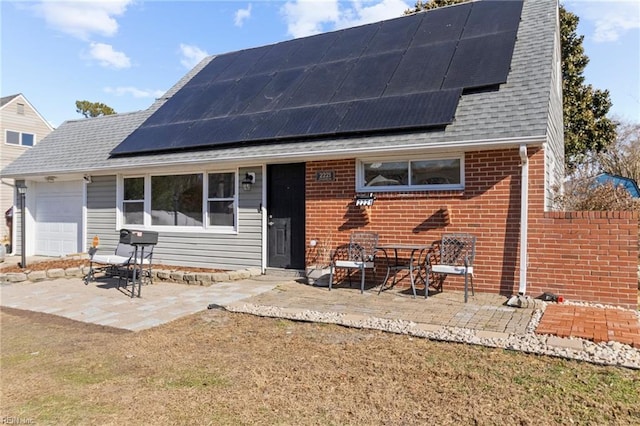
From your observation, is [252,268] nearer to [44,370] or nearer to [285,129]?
[285,129]

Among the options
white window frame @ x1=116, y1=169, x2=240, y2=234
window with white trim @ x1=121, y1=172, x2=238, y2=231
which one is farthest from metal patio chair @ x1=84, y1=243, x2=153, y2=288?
window with white trim @ x1=121, y1=172, x2=238, y2=231

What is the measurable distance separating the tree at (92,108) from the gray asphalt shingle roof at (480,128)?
35630 millimetres

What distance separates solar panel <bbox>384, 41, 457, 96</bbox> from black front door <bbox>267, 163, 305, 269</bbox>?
2469 mm

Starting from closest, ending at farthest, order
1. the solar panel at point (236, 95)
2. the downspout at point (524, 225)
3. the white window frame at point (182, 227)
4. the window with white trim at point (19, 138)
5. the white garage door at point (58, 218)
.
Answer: the downspout at point (524, 225), the white window frame at point (182, 227), the solar panel at point (236, 95), the white garage door at point (58, 218), the window with white trim at point (19, 138)

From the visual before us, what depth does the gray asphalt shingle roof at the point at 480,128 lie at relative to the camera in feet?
21.5

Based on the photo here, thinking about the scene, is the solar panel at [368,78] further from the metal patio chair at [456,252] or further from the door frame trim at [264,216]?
the metal patio chair at [456,252]

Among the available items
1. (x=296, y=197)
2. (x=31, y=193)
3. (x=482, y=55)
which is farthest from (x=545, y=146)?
(x=31, y=193)

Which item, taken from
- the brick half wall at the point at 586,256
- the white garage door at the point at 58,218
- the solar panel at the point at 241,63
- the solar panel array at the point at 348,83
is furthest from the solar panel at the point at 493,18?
the white garage door at the point at 58,218

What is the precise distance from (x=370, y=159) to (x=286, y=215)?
2.24 metres

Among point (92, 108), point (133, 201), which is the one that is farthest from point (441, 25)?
point (92, 108)

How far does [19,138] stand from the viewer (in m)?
24.7

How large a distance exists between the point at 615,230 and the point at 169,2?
10.4 metres

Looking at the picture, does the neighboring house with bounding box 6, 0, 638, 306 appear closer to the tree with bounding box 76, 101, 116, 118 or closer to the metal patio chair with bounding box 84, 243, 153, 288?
the metal patio chair with bounding box 84, 243, 153, 288

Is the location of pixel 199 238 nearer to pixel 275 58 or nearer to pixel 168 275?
pixel 168 275
